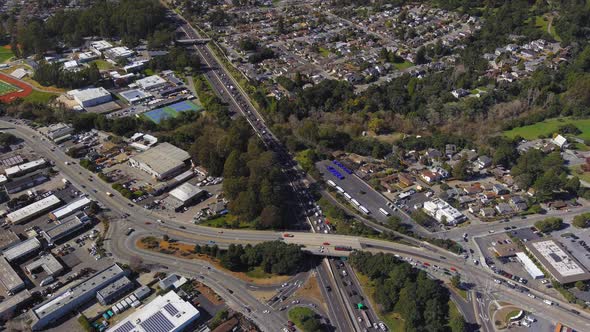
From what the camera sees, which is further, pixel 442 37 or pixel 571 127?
pixel 442 37

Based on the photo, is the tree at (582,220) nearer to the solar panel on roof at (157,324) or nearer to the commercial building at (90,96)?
the solar panel on roof at (157,324)

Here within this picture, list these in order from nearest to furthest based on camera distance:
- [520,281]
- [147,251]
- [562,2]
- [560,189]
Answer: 1. [520,281]
2. [147,251]
3. [560,189]
4. [562,2]

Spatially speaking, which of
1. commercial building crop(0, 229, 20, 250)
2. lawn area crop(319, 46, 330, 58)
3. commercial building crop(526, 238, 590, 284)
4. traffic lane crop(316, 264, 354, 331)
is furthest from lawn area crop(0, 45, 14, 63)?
commercial building crop(526, 238, 590, 284)

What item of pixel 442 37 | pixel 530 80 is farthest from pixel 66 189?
pixel 442 37

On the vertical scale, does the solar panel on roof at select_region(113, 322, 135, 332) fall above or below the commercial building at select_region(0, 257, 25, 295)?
above

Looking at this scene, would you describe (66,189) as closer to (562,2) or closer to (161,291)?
(161,291)

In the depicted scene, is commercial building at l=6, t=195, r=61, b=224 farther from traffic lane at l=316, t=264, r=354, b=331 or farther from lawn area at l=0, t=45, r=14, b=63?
lawn area at l=0, t=45, r=14, b=63
